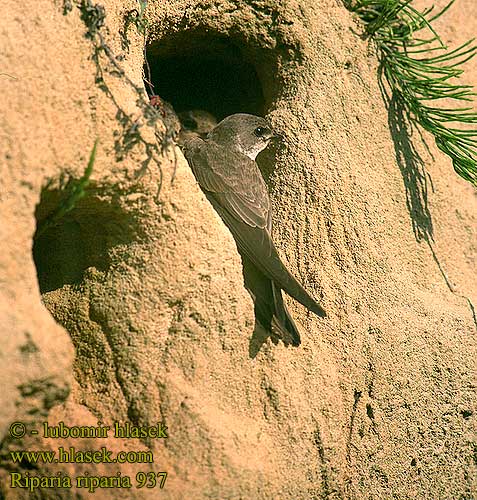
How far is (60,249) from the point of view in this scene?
2.06 meters

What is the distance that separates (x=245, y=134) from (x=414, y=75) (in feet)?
2.33

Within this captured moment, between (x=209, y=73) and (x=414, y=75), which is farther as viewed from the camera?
(x=209, y=73)

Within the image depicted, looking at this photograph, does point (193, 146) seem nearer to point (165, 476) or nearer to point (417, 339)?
point (417, 339)

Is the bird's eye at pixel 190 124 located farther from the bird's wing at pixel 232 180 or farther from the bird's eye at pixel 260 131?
the bird's eye at pixel 260 131

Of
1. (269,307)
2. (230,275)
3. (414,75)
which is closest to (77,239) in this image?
(230,275)

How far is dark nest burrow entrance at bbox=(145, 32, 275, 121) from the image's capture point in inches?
111

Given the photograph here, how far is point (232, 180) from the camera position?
109 inches

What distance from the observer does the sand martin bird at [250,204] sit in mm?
2271

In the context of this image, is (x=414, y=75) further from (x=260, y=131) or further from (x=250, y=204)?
(x=250, y=204)

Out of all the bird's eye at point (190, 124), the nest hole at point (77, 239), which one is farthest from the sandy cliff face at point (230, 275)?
the bird's eye at point (190, 124)

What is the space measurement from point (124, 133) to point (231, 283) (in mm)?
530

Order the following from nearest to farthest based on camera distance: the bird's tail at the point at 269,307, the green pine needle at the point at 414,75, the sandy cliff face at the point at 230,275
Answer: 1. the sandy cliff face at the point at 230,275
2. the bird's tail at the point at 269,307
3. the green pine needle at the point at 414,75

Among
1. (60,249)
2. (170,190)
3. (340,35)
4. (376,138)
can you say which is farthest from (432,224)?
(60,249)

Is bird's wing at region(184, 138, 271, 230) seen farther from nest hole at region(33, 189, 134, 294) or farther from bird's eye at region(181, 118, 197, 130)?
nest hole at region(33, 189, 134, 294)
